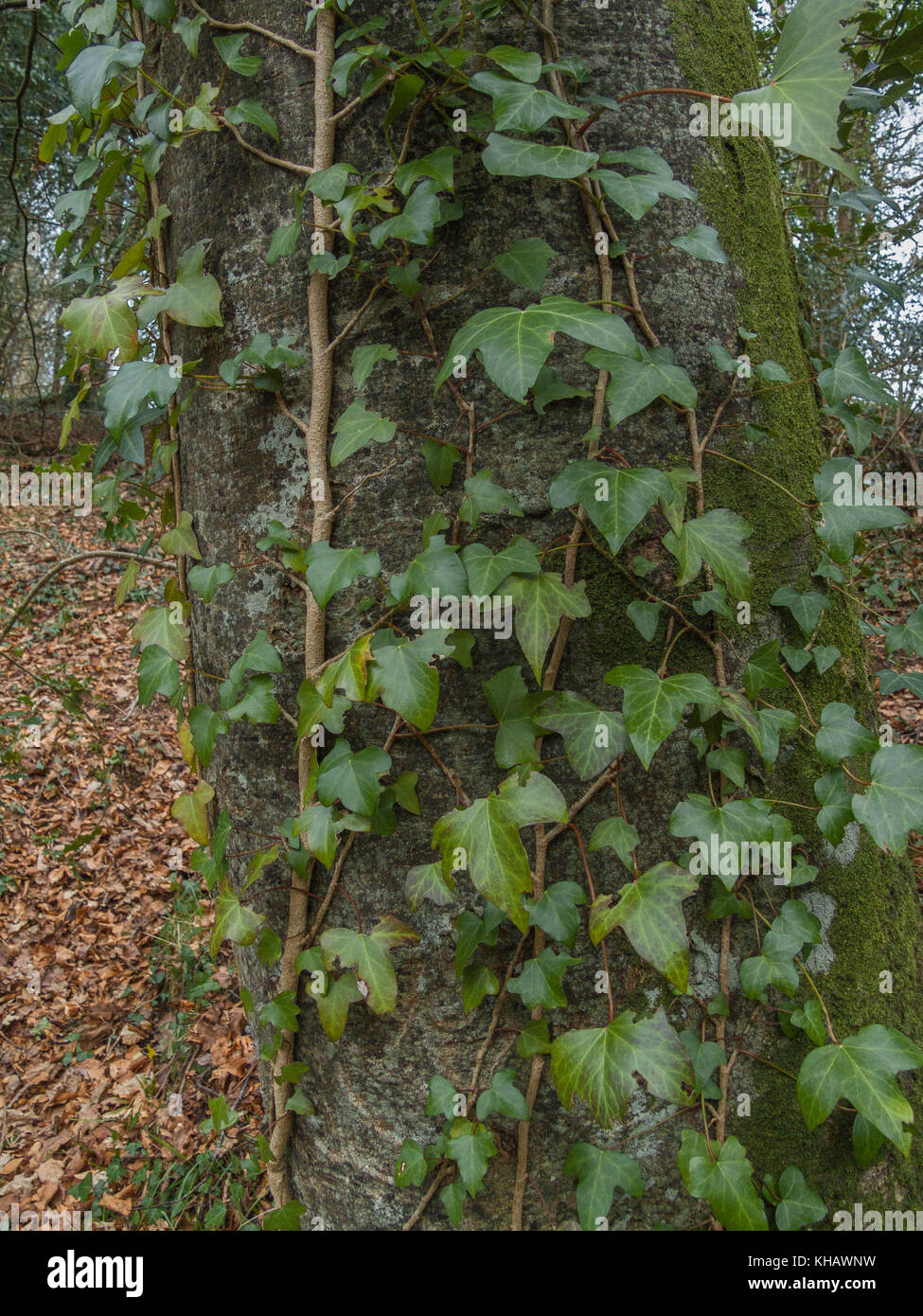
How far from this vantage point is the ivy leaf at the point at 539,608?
107cm

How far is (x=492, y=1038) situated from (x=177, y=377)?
1.17 metres

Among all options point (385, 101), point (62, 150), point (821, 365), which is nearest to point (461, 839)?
point (385, 101)

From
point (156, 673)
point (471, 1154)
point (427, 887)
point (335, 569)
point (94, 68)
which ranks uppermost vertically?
point (94, 68)

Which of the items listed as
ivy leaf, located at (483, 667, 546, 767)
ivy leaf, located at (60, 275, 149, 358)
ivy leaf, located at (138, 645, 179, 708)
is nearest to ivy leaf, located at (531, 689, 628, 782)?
ivy leaf, located at (483, 667, 546, 767)

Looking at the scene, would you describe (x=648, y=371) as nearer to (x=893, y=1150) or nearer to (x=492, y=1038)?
(x=492, y=1038)

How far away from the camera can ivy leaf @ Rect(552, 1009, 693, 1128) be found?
96 centimetres

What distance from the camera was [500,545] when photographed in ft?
3.82

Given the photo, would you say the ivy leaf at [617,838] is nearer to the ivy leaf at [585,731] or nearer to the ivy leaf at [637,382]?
the ivy leaf at [585,731]

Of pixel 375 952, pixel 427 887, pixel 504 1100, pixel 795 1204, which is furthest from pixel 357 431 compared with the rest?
pixel 795 1204

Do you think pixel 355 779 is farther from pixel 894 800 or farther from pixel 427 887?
pixel 894 800

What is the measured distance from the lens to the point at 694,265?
4.06 ft

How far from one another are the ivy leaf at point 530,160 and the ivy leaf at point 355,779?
821 millimetres

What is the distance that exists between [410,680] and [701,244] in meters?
0.78

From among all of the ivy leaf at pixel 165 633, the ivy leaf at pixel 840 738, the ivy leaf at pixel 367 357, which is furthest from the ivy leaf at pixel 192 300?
the ivy leaf at pixel 840 738
